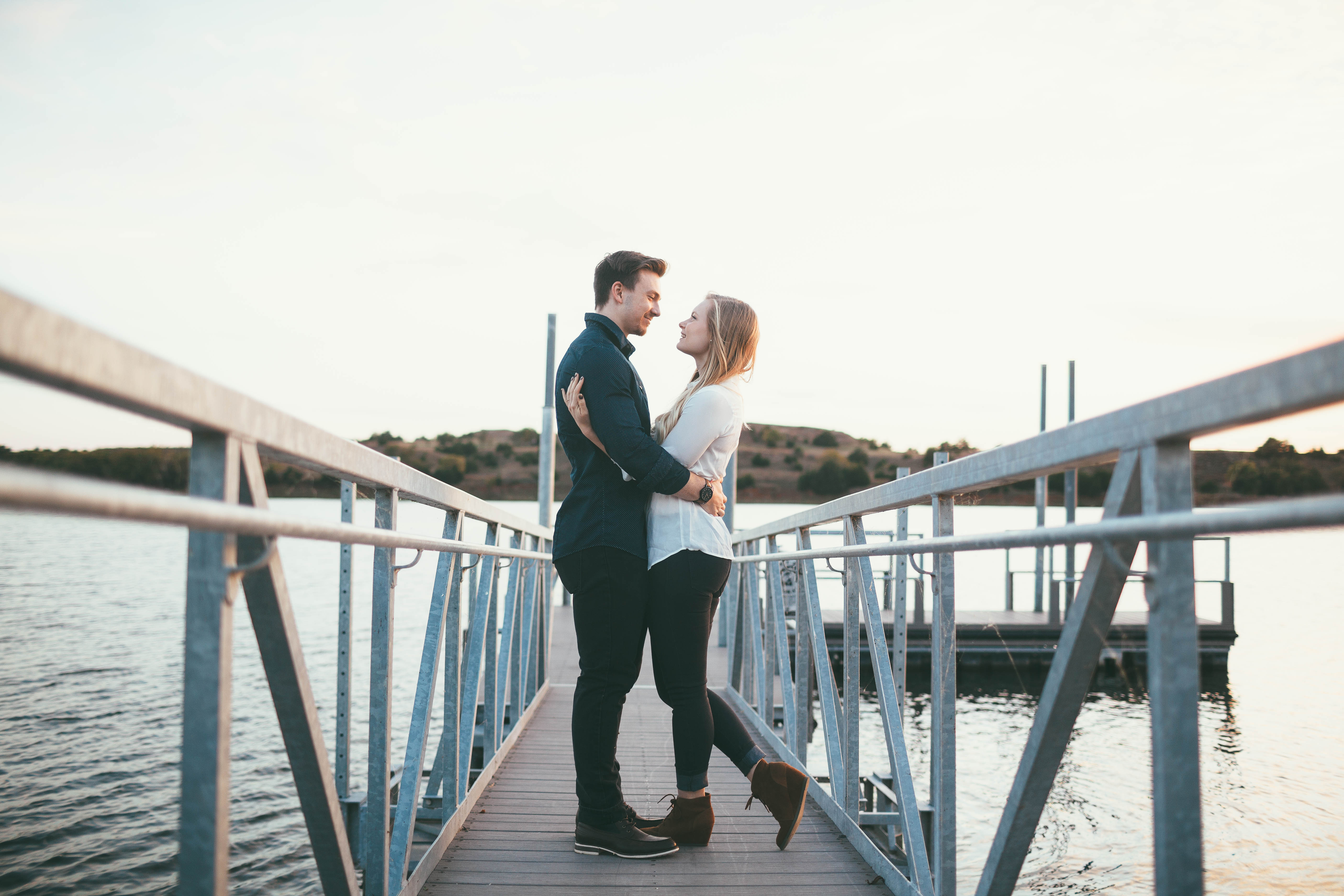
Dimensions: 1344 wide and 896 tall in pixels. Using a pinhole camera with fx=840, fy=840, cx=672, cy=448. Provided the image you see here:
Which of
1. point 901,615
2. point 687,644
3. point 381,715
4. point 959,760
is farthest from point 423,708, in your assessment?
point 959,760

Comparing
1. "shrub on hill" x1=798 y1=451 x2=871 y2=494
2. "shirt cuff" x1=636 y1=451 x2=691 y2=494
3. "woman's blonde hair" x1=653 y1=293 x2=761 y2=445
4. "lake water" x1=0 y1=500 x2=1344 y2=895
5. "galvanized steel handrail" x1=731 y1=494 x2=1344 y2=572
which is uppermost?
"shrub on hill" x1=798 y1=451 x2=871 y2=494

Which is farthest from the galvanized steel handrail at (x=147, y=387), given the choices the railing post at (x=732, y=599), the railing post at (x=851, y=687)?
the railing post at (x=732, y=599)

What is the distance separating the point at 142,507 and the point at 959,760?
840 centimetres


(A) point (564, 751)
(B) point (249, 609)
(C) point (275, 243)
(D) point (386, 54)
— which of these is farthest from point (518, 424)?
(B) point (249, 609)

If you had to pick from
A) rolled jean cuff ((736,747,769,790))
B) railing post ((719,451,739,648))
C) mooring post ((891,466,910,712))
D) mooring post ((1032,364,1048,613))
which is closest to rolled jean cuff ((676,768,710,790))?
rolled jean cuff ((736,747,769,790))

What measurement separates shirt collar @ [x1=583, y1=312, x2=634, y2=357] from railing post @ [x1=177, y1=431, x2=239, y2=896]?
1427 mm

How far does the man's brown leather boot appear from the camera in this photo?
228 cm

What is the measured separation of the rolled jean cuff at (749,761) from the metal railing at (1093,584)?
0.30 metres

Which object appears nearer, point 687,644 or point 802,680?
point 687,644

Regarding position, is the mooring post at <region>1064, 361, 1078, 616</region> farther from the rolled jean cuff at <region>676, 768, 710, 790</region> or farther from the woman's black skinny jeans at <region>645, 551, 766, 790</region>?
the rolled jean cuff at <region>676, 768, 710, 790</region>

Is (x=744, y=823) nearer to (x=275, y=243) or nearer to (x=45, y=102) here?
(x=275, y=243)

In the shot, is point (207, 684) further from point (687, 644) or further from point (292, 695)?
point (687, 644)

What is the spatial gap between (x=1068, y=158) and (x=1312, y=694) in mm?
6103

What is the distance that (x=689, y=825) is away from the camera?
2377 mm
